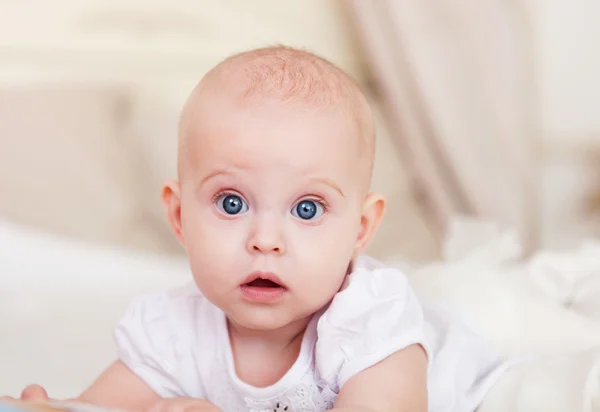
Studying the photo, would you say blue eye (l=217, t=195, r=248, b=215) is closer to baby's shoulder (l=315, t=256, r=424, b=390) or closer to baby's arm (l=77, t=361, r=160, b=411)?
baby's shoulder (l=315, t=256, r=424, b=390)

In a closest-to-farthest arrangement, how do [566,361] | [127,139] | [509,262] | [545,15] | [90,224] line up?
[566,361], [509,262], [90,224], [127,139], [545,15]

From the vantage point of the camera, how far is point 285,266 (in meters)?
0.84

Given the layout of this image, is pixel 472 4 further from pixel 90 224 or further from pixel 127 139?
pixel 90 224

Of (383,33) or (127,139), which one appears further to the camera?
(383,33)

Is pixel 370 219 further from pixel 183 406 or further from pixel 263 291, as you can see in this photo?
pixel 183 406

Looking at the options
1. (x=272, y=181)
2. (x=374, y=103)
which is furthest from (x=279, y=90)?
(x=374, y=103)

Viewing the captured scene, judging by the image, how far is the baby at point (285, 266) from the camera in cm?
84

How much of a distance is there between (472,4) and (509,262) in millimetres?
1227

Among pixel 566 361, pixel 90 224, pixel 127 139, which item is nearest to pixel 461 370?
pixel 566 361

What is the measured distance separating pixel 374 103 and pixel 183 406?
215cm

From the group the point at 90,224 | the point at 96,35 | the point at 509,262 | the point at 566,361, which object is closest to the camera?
the point at 566,361

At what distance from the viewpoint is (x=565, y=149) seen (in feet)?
9.19

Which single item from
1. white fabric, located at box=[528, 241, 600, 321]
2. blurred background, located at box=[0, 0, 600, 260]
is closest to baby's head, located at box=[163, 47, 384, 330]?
white fabric, located at box=[528, 241, 600, 321]

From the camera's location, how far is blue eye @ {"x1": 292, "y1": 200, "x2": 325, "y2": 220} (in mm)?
853
